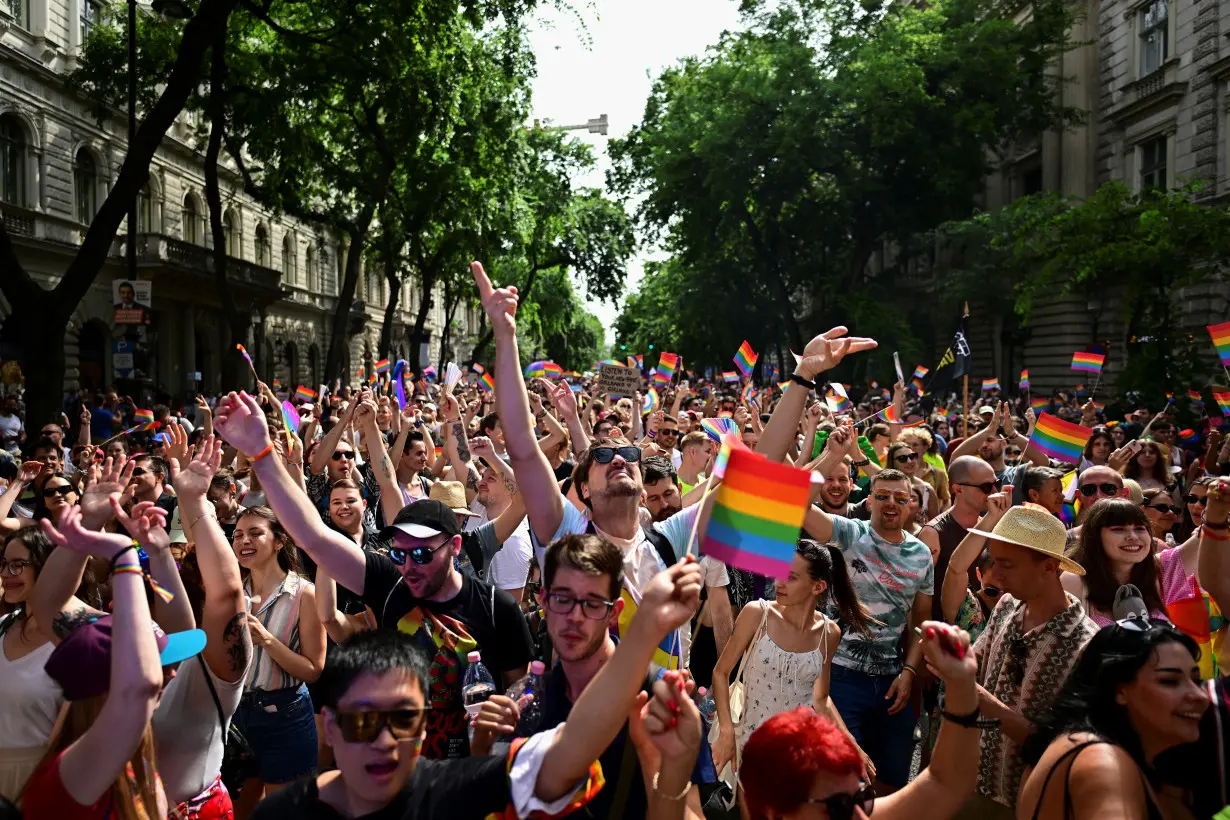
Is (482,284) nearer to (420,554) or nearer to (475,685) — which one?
(420,554)

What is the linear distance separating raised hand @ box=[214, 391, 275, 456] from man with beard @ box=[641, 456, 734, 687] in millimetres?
1779

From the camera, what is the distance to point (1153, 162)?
2878cm

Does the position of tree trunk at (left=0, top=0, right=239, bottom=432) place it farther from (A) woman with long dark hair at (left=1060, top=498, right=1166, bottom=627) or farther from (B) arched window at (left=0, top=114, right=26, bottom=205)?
(B) arched window at (left=0, top=114, right=26, bottom=205)

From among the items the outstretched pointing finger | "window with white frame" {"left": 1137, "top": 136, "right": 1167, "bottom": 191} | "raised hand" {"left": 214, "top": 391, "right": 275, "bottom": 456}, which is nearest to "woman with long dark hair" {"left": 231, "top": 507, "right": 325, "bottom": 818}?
"raised hand" {"left": 214, "top": 391, "right": 275, "bottom": 456}

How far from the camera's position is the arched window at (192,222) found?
35.8 metres

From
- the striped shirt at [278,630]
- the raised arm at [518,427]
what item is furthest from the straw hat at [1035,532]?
the striped shirt at [278,630]

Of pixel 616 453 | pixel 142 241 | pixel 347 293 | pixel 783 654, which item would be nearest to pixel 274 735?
pixel 616 453

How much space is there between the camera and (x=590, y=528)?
403cm

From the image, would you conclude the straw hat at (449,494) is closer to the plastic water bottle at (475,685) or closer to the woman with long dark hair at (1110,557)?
the plastic water bottle at (475,685)

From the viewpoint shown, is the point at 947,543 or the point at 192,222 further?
the point at 192,222

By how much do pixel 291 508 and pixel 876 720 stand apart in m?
2.91

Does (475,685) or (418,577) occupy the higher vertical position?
(418,577)

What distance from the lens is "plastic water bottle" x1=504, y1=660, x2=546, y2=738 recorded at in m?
2.89

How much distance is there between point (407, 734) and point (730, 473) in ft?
3.37
